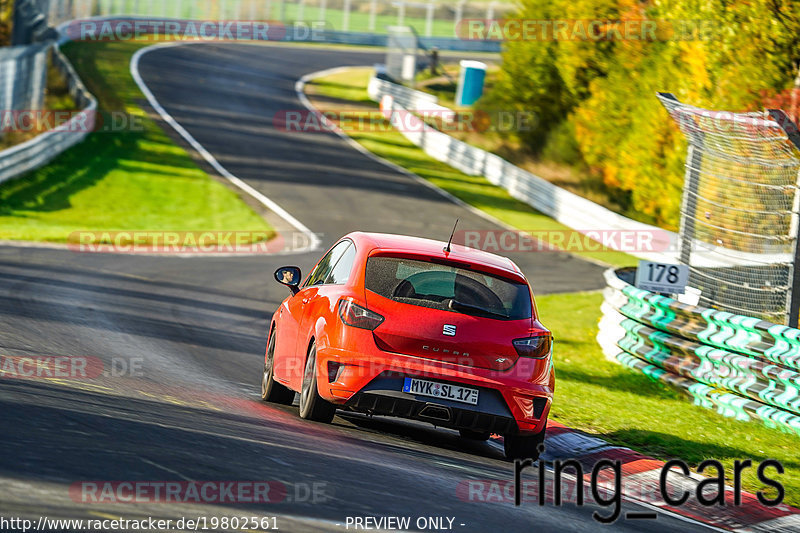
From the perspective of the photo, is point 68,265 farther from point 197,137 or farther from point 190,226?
point 197,137

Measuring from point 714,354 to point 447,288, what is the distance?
14.7 ft

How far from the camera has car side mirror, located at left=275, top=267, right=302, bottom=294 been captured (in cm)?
1046

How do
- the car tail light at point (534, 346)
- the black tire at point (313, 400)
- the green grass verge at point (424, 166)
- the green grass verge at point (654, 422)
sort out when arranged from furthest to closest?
the green grass verge at point (424, 166)
the green grass verge at point (654, 422)
the black tire at point (313, 400)
the car tail light at point (534, 346)

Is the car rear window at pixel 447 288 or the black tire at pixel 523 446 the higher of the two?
the car rear window at pixel 447 288

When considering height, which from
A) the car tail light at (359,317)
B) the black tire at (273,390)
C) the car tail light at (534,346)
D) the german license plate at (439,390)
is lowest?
the black tire at (273,390)

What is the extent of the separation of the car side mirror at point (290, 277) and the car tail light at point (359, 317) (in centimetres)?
181

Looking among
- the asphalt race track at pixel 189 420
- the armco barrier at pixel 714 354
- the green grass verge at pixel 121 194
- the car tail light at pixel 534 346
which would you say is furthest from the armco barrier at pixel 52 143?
the car tail light at pixel 534 346

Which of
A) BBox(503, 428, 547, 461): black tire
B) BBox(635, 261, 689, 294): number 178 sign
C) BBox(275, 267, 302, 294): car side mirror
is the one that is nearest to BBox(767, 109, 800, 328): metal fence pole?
BBox(635, 261, 689, 294): number 178 sign

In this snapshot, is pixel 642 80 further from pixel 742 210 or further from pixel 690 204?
pixel 742 210

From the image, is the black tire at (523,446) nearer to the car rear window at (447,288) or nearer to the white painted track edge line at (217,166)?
the car rear window at (447,288)

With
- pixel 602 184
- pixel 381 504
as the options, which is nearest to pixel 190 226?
pixel 602 184

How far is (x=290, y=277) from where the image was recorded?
10.5m

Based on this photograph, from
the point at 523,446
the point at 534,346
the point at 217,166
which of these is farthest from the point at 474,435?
the point at 217,166

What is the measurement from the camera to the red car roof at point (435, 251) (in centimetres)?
902
